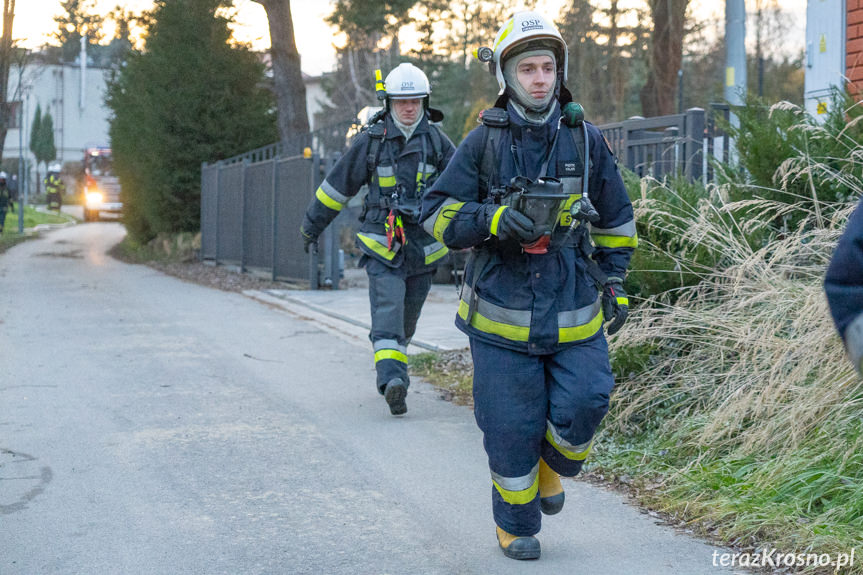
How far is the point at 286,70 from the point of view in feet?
68.6

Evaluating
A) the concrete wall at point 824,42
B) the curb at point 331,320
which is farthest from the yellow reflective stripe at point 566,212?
the concrete wall at point 824,42

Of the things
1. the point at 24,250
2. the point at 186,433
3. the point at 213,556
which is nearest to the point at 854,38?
the point at 186,433

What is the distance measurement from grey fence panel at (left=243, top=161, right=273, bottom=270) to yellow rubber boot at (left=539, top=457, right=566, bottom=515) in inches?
505

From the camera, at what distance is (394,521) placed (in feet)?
15.1

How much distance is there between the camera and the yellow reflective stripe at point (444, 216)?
4.04 metres

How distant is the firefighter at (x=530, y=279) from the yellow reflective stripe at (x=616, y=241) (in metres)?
0.09

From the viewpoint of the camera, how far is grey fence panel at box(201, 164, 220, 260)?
66.2ft

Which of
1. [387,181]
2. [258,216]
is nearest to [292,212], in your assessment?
[258,216]

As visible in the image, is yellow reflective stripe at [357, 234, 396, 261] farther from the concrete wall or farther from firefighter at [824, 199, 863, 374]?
the concrete wall

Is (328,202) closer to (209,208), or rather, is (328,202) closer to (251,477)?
(251,477)

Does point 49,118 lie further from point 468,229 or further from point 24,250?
point 468,229

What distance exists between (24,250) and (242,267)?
35.1 feet

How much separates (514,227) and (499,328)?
436mm

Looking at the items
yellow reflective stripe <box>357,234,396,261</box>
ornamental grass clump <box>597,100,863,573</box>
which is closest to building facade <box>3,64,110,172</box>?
yellow reflective stripe <box>357,234,396,261</box>
